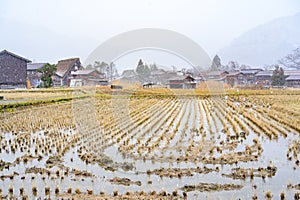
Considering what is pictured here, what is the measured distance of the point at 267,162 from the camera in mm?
8234

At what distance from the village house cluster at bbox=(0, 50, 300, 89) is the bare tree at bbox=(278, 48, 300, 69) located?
47453 mm

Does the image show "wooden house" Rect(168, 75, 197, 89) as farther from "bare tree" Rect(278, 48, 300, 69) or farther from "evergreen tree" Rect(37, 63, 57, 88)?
"bare tree" Rect(278, 48, 300, 69)

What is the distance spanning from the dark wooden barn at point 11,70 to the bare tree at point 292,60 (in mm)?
80486

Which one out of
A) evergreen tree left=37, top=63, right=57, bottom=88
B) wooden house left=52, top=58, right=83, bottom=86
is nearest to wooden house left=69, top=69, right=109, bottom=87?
wooden house left=52, top=58, right=83, bottom=86

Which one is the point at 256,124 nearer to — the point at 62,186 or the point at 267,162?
the point at 267,162

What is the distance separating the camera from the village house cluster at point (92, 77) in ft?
85.4

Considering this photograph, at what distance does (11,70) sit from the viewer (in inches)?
1416

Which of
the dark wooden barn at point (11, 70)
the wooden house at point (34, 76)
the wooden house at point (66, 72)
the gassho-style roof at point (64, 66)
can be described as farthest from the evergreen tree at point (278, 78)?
the dark wooden barn at point (11, 70)

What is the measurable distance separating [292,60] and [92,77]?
78389mm

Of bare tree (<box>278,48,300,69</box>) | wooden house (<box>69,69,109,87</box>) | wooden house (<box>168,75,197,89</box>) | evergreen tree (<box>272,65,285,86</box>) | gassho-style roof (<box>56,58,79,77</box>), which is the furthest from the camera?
bare tree (<box>278,48,300,69</box>)

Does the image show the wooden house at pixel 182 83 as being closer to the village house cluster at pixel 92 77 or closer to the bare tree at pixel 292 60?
the village house cluster at pixel 92 77

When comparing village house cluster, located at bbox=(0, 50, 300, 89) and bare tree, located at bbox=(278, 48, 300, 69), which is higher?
bare tree, located at bbox=(278, 48, 300, 69)

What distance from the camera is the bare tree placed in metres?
99.9

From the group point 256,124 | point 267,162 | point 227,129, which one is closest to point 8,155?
point 267,162
